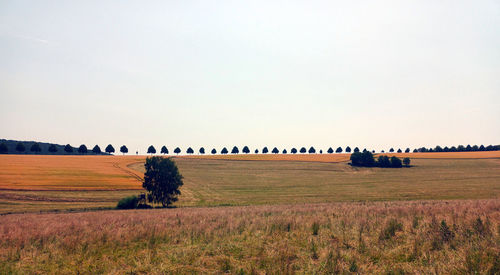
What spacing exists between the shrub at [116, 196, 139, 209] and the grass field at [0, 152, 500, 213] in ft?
5.40

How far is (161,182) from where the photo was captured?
45.2 meters

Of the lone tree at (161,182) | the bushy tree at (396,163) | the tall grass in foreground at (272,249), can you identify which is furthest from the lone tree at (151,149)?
the tall grass in foreground at (272,249)

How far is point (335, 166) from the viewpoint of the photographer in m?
93.6

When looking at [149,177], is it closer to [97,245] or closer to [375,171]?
[97,245]

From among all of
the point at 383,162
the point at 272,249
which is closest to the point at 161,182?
the point at 272,249

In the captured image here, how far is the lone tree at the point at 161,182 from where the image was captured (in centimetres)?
4491

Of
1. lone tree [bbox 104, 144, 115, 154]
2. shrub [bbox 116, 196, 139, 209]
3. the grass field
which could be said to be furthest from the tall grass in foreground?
lone tree [bbox 104, 144, 115, 154]

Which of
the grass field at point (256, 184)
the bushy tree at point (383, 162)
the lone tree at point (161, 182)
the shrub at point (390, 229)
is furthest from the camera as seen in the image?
the bushy tree at point (383, 162)

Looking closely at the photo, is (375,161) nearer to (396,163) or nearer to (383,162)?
(383,162)

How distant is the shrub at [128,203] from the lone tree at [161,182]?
3.80 m

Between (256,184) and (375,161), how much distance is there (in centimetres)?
5243

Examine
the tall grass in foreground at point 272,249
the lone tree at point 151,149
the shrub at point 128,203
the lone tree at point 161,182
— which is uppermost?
the lone tree at point 151,149

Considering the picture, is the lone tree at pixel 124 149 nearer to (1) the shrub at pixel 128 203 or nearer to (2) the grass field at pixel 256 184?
(2) the grass field at pixel 256 184

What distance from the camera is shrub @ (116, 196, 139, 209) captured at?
3909 centimetres
